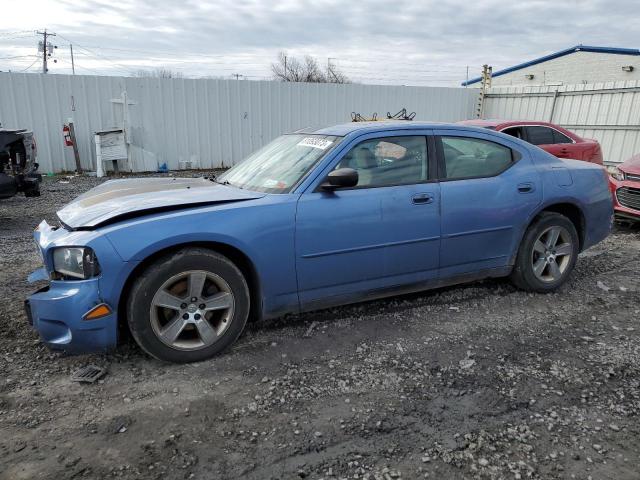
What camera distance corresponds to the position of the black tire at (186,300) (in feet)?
10.1

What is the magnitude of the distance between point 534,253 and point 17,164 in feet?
22.7

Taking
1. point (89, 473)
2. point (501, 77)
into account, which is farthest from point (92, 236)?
point (501, 77)

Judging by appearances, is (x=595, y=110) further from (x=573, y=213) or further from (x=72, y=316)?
(x=72, y=316)

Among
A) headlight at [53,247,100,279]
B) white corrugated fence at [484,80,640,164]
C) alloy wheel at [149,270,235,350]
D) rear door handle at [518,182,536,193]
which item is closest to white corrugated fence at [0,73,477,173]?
white corrugated fence at [484,80,640,164]

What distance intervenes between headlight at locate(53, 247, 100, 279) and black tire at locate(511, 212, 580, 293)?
11.5ft

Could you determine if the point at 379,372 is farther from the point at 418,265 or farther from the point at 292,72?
the point at 292,72

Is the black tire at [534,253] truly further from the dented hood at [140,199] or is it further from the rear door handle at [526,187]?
the dented hood at [140,199]

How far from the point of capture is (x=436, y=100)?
1688cm

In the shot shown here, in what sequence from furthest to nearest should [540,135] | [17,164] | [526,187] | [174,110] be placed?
[174,110] → [540,135] → [17,164] → [526,187]

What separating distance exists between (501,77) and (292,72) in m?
31.2

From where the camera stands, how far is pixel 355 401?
293cm

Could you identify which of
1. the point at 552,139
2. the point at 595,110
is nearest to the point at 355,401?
the point at 552,139

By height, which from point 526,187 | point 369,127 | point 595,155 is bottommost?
point 595,155

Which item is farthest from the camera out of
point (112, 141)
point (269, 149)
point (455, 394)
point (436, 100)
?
point (436, 100)
